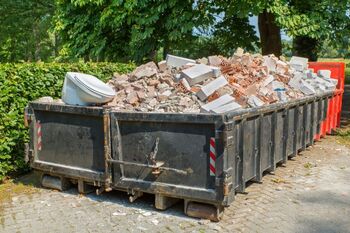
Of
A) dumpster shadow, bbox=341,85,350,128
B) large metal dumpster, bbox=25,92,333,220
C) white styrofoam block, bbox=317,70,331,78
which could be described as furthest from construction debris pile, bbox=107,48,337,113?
dumpster shadow, bbox=341,85,350,128

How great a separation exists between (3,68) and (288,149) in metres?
4.73

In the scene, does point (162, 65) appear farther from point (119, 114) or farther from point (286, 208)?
point (286, 208)

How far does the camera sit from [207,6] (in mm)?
11992

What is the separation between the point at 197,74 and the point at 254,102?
95cm

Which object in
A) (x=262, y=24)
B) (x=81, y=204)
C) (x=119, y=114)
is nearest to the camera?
(x=119, y=114)

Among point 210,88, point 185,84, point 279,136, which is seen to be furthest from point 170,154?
point 279,136

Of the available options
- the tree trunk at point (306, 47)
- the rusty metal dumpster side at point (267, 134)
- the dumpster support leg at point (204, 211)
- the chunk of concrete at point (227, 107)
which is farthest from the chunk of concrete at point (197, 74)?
the tree trunk at point (306, 47)

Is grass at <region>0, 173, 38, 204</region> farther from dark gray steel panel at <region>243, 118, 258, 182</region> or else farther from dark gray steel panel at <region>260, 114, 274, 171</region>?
dark gray steel panel at <region>260, 114, 274, 171</region>

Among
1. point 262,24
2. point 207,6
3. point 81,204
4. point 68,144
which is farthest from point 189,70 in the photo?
point 262,24

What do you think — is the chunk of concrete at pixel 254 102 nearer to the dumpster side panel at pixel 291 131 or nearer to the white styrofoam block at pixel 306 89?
the dumpster side panel at pixel 291 131

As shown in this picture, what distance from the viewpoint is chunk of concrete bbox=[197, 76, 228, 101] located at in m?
5.80

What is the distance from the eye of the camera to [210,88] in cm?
585

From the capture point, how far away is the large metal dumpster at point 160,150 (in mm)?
4723

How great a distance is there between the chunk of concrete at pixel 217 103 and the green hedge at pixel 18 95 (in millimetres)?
3086
